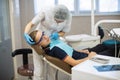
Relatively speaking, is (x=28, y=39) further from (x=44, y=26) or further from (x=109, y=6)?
(x=109, y=6)

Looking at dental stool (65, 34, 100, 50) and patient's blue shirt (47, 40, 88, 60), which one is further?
dental stool (65, 34, 100, 50)

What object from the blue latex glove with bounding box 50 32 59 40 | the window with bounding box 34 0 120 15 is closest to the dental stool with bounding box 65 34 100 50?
the blue latex glove with bounding box 50 32 59 40

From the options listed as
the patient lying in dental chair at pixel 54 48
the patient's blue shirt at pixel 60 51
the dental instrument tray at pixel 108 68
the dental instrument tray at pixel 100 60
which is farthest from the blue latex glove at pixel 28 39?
the dental instrument tray at pixel 108 68

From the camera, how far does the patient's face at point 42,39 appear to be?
1936 millimetres

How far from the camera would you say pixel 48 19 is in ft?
6.97

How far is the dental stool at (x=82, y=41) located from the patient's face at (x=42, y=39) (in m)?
0.58

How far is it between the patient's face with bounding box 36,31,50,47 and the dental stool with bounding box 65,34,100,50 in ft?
1.90

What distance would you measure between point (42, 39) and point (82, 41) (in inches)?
30.6

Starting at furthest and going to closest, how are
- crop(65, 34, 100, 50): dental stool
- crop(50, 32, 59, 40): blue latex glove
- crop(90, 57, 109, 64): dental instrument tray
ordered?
crop(65, 34, 100, 50): dental stool → crop(50, 32, 59, 40): blue latex glove → crop(90, 57, 109, 64): dental instrument tray

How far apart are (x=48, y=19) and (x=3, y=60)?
4.31ft

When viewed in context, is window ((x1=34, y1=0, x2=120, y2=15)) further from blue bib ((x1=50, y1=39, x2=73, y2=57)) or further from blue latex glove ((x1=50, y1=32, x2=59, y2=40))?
blue bib ((x1=50, y1=39, x2=73, y2=57))

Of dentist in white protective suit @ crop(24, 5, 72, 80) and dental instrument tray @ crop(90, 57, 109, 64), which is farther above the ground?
dentist in white protective suit @ crop(24, 5, 72, 80)

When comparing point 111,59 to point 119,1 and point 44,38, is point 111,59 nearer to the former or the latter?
point 44,38

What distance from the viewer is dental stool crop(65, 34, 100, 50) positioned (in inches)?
98.7
